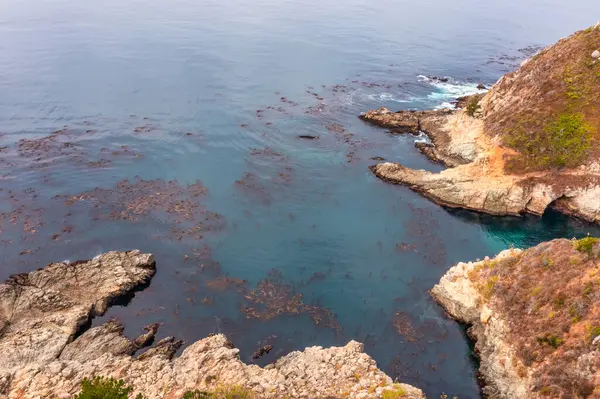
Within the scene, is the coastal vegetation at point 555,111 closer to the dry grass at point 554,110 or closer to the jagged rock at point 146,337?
the dry grass at point 554,110

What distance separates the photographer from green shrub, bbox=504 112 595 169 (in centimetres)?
6831

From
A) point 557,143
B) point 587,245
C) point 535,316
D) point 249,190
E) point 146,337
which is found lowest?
point 146,337

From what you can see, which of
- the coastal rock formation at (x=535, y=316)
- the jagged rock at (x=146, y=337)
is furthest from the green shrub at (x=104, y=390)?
the coastal rock formation at (x=535, y=316)

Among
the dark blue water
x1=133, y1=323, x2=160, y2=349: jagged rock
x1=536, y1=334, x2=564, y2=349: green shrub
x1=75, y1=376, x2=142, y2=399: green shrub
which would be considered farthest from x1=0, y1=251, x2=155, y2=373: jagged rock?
x1=536, y1=334, x2=564, y2=349: green shrub

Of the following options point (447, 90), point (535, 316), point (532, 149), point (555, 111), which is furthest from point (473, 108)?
point (535, 316)

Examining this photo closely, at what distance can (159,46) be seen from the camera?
136 m

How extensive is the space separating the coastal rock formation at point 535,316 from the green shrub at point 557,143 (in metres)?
28.4

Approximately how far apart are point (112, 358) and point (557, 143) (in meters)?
76.6

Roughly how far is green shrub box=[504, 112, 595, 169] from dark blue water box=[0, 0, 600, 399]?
10602 millimetres

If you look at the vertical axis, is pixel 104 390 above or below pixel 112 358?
above

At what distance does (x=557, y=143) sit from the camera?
69.8 meters

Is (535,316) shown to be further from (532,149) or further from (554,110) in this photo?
(554,110)

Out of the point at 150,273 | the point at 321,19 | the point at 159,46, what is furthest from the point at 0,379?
the point at 321,19

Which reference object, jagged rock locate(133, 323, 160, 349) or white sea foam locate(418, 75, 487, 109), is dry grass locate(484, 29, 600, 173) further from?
jagged rock locate(133, 323, 160, 349)
